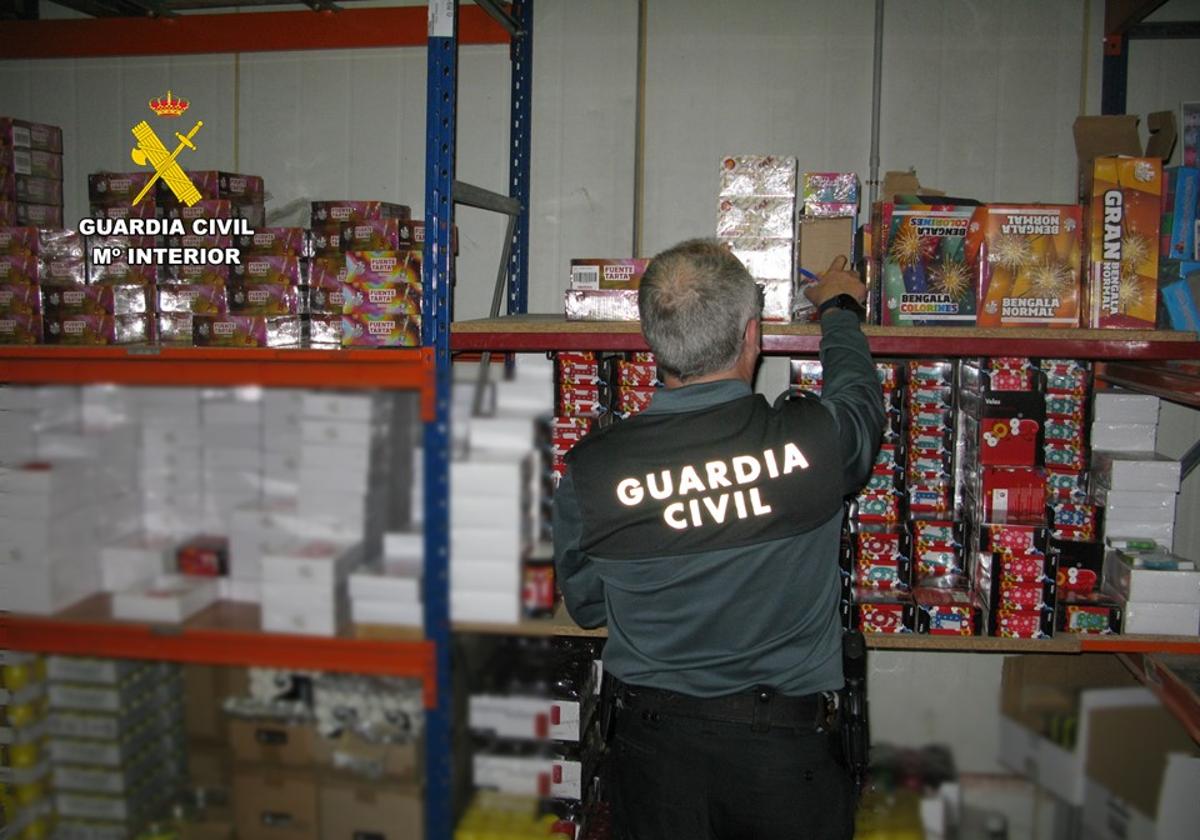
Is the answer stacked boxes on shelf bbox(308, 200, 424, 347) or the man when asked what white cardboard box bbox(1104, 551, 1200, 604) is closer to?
the man

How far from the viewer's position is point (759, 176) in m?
2.36

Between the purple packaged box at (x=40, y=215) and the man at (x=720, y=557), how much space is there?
2.09 m

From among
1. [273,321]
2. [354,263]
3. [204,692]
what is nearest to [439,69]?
[354,263]

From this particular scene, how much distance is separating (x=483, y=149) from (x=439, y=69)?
1026mm

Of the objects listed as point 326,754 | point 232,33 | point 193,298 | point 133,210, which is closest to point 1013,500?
point 326,754

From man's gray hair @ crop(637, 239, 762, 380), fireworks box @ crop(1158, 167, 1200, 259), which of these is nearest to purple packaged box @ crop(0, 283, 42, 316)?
man's gray hair @ crop(637, 239, 762, 380)

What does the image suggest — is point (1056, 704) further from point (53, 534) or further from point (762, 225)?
point (53, 534)

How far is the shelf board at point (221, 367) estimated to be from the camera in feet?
6.93

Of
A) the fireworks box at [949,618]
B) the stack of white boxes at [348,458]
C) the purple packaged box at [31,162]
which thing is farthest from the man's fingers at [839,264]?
the purple packaged box at [31,162]

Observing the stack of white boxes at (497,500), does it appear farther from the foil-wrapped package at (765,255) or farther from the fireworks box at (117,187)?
the fireworks box at (117,187)

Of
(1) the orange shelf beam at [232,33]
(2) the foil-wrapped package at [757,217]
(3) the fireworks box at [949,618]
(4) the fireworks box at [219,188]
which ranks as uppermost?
(1) the orange shelf beam at [232,33]

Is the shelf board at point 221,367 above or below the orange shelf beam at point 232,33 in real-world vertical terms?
below

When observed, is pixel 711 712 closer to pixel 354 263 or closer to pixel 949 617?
pixel 949 617

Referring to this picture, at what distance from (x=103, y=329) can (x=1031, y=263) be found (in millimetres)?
2549
